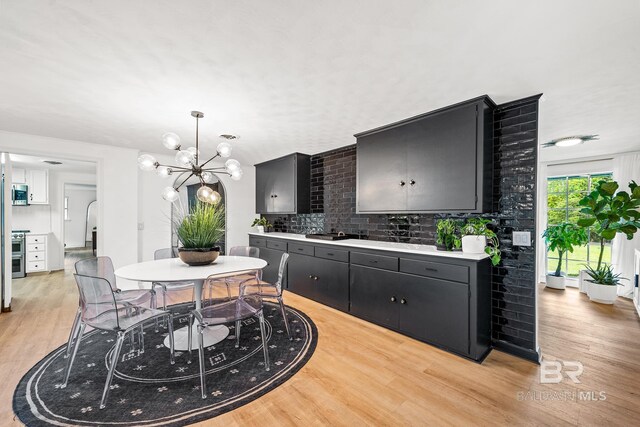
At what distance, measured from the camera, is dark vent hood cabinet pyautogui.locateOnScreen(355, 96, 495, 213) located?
95.0 inches

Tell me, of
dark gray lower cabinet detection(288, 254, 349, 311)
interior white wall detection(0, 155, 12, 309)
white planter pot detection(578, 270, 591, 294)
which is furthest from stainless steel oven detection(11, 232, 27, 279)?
white planter pot detection(578, 270, 591, 294)

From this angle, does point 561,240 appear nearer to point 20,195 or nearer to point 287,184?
point 287,184

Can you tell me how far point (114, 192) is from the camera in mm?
4086

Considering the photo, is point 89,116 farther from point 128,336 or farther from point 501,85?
point 501,85

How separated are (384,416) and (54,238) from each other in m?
7.51

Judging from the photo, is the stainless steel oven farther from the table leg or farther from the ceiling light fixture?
the ceiling light fixture

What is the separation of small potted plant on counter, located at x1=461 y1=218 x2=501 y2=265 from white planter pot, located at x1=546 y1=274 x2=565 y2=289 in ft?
11.1

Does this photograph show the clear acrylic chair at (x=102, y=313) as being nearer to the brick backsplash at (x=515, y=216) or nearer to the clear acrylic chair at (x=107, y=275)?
the clear acrylic chair at (x=107, y=275)

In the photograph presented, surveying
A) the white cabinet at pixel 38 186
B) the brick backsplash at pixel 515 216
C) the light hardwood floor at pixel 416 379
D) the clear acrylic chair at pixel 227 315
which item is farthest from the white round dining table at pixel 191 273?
the white cabinet at pixel 38 186

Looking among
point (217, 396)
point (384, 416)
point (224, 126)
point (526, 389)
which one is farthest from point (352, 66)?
point (526, 389)

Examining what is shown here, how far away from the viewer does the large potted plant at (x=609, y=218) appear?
11.9 ft

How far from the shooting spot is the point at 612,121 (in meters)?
2.87

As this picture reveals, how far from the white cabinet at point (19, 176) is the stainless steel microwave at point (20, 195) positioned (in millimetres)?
133

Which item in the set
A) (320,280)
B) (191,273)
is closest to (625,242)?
(320,280)
